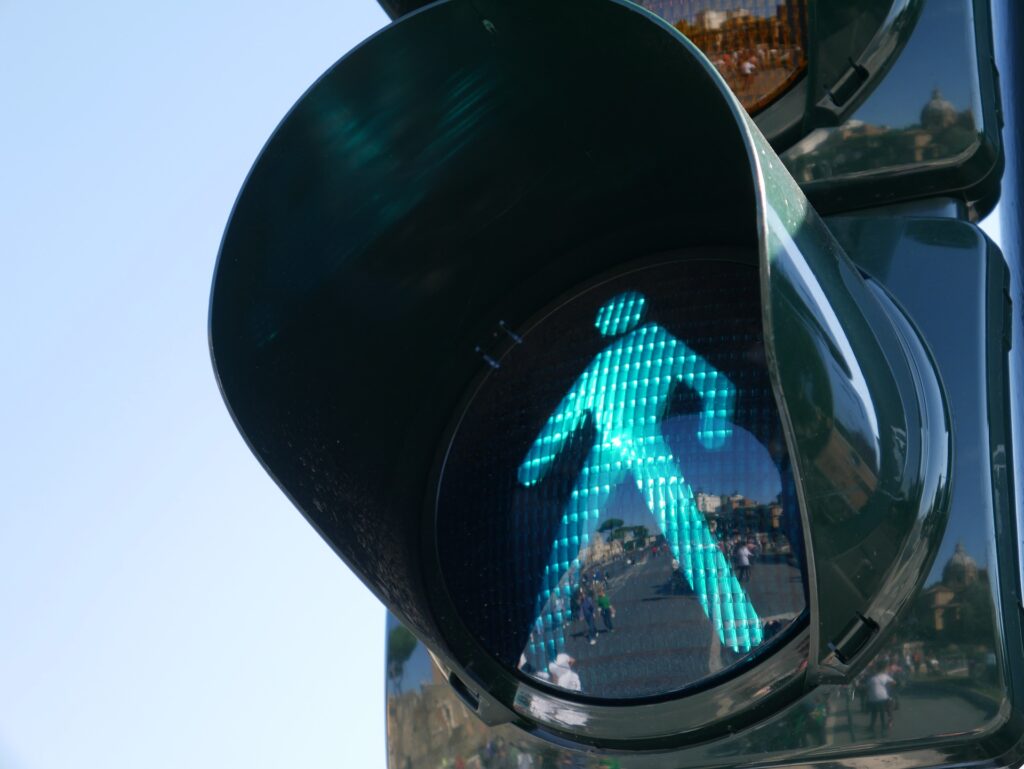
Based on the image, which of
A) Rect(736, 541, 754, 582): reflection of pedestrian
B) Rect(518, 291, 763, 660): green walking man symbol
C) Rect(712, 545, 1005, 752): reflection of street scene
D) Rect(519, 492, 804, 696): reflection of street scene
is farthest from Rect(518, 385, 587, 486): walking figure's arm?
Rect(712, 545, 1005, 752): reflection of street scene

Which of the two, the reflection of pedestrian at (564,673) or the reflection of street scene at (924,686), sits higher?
the reflection of pedestrian at (564,673)

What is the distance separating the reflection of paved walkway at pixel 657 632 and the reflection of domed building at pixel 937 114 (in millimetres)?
607

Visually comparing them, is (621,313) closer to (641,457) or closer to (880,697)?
(641,457)

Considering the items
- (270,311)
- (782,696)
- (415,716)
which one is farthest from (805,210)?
(415,716)

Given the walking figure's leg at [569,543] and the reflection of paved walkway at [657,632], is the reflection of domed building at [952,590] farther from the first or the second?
the walking figure's leg at [569,543]

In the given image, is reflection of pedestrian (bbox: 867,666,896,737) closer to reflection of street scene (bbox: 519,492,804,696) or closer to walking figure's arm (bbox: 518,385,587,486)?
reflection of street scene (bbox: 519,492,804,696)

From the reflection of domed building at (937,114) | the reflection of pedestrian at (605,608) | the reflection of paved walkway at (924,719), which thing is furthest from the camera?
the reflection of domed building at (937,114)

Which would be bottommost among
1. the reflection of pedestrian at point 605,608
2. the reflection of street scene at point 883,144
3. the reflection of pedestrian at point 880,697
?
the reflection of pedestrian at point 880,697

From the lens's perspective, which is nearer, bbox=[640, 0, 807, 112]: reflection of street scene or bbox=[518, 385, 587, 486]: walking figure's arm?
bbox=[518, 385, 587, 486]: walking figure's arm

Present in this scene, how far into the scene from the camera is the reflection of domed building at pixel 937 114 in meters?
1.84

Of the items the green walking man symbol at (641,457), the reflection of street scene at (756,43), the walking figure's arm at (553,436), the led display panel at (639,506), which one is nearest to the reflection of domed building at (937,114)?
the reflection of street scene at (756,43)

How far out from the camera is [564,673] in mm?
1690

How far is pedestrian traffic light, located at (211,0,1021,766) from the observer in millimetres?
1541

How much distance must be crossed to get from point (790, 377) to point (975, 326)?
0.45m
